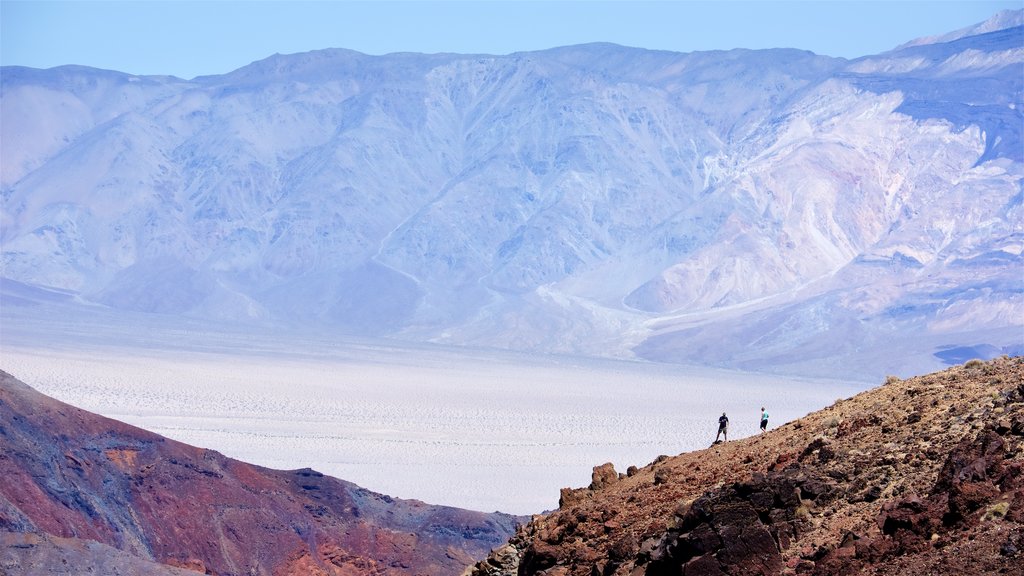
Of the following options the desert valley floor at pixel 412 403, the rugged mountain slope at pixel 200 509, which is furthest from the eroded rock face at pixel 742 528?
the desert valley floor at pixel 412 403

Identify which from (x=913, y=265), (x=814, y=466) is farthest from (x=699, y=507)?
(x=913, y=265)

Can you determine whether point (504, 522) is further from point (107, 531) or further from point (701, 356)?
point (701, 356)

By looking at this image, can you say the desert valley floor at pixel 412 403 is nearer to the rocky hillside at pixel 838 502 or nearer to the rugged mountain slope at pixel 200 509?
the rugged mountain slope at pixel 200 509

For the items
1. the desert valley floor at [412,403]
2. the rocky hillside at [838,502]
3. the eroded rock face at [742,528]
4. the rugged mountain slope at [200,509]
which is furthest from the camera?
the desert valley floor at [412,403]

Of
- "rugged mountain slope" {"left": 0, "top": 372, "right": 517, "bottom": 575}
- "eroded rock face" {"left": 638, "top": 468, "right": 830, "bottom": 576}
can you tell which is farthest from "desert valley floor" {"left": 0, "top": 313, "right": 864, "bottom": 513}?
"eroded rock face" {"left": 638, "top": 468, "right": 830, "bottom": 576}

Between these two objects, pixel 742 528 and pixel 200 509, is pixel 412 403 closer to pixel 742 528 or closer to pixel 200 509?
pixel 200 509

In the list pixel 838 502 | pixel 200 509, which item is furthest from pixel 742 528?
pixel 200 509

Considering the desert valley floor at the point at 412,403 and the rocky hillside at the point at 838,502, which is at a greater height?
the desert valley floor at the point at 412,403

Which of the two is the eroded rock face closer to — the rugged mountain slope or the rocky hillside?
the rocky hillside
